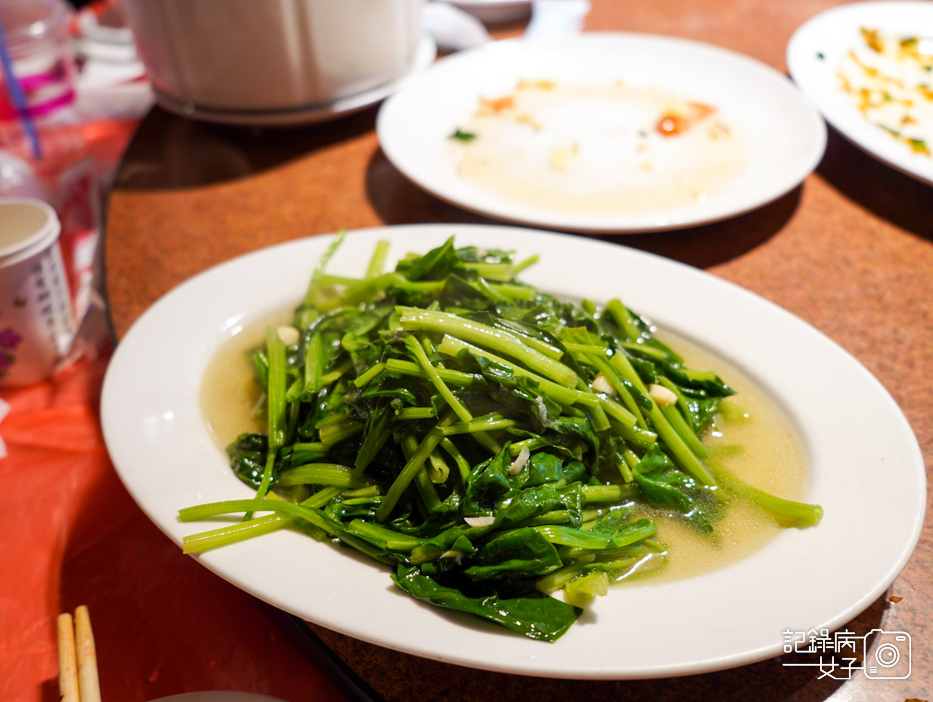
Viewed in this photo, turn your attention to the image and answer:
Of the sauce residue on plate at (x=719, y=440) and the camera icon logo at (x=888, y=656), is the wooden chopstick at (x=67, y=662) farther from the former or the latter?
the camera icon logo at (x=888, y=656)

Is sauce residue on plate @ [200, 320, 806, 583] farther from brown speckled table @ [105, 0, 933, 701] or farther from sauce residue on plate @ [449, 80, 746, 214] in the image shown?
sauce residue on plate @ [449, 80, 746, 214]

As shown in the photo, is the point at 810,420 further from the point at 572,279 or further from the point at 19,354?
the point at 19,354

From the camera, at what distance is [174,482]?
103 centimetres

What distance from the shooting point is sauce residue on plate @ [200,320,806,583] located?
40.4 inches

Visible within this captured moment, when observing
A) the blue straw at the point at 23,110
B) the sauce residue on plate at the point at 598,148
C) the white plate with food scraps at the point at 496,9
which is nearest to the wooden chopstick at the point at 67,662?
the sauce residue on plate at the point at 598,148

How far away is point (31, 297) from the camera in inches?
56.9

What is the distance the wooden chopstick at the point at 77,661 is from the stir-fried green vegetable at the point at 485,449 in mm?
248

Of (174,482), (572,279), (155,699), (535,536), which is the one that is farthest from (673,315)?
(155,699)

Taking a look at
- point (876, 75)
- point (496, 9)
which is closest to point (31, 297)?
point (496, 9)

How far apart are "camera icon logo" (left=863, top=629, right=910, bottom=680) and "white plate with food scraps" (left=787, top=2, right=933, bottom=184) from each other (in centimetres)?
121

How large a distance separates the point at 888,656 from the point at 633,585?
0.38 meters

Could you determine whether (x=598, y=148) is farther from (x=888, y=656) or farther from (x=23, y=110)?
(x=23, y=110)

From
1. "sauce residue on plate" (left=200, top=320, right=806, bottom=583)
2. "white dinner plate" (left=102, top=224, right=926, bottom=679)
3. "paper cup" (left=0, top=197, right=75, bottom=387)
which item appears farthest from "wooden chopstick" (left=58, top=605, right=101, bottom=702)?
"paper cup" (left=0, top=197, right=75, bottom=387)

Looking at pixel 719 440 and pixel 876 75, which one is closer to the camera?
pixel 719 440
